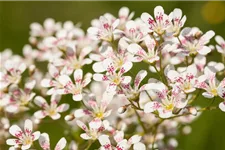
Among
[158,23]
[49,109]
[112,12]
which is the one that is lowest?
[49,109]

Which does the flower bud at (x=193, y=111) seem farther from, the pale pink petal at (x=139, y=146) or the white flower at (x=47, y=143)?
the white flower at (x=47, y=143)

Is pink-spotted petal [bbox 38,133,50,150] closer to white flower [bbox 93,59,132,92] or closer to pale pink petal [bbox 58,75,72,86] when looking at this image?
pale pink petal [bbox 58,75,72,86]

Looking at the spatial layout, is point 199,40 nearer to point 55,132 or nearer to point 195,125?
point 195,125

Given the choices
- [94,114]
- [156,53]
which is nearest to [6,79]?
[94,114]

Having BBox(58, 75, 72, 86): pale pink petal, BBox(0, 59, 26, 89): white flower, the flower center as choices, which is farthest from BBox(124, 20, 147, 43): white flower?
BBox(0, 59, 26, 89): white flower

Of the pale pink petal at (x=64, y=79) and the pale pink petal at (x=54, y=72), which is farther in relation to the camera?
the pale pink petal at (x=54, y=72)

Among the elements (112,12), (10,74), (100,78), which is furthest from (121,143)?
(112,12)

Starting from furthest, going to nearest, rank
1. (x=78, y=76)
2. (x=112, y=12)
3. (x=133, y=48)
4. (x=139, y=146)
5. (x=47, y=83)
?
(x=112, y=12)
(x=47, y=83)
(x=78, y=76)
(x=133, y=48)
(x=139, y=146)

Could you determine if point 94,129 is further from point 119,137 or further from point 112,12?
point 112,12

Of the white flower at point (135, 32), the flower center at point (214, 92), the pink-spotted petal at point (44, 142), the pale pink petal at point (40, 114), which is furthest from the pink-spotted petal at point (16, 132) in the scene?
the flower center at point (214, 92)
